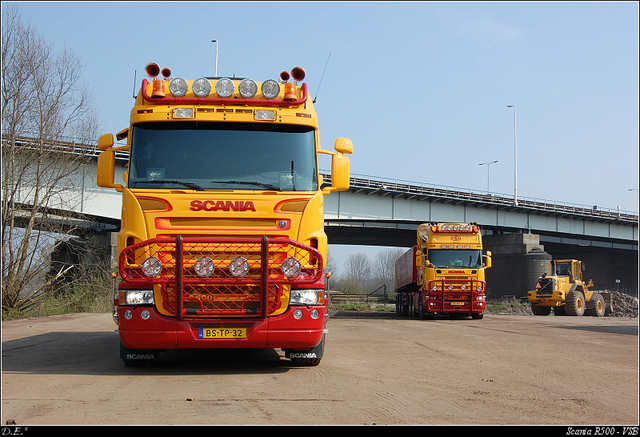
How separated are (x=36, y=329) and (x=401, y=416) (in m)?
13.2

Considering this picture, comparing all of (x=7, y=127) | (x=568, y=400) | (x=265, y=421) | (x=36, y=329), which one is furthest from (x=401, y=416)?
(x=7, y=127)

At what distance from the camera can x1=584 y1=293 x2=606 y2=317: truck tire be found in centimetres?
3169

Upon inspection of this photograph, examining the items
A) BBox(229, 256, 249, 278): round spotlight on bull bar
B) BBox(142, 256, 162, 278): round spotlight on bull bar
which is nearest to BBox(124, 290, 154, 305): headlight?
BBox(142, 256, 162, 278): round spotlight on bull bar

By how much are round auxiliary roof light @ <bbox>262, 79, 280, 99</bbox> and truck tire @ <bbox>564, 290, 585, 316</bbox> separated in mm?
27029

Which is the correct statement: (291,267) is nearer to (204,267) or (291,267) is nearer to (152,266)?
(204,267)

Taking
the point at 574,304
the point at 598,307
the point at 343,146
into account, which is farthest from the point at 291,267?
the point at 598,307

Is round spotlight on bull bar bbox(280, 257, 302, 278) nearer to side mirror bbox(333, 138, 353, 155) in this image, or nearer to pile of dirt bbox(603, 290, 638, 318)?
side mirror bbox(333, 138, 353, 155)

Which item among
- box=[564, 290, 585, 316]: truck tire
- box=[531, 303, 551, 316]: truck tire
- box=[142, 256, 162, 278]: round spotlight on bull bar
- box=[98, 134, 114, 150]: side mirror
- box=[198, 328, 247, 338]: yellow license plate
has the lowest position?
box=[531, 303, 551, 316]: truck tire

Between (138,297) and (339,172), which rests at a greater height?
(339,172)

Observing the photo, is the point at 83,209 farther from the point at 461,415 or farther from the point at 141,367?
the point at 461,415

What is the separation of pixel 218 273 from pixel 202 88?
258cm

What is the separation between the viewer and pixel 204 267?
721cm

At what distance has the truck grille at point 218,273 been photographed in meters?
7.21

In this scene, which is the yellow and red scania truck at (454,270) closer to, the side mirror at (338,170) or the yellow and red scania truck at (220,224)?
the side mirror at (338,170)
